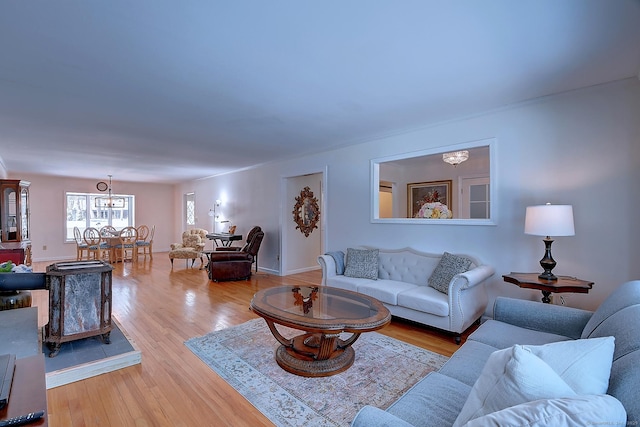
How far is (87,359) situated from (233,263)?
325 centimetres

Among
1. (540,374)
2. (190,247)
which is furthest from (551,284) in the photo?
(190,247)

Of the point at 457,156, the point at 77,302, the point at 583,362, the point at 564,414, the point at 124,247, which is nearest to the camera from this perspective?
the point at 564,414

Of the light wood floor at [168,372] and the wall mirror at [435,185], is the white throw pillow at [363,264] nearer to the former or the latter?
the wall mirror at [435,185]

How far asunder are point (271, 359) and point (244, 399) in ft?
1.75

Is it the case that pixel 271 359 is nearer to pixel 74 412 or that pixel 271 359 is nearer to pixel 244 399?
pixel 244 399

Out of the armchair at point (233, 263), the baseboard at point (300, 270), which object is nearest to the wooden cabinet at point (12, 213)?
the armchair at point (233, 263)

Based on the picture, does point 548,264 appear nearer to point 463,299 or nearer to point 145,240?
point 463,299

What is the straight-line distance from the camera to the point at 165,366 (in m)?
2.50

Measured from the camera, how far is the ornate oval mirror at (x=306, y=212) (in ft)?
20.8

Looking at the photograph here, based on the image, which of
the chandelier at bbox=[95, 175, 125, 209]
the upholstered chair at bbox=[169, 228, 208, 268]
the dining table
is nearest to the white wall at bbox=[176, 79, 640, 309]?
the upholstered chair at bbox=[169, 228, 208, 268]

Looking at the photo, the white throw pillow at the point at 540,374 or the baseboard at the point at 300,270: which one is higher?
the white throw pillow at the point at 540,374

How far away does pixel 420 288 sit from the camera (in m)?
3.47

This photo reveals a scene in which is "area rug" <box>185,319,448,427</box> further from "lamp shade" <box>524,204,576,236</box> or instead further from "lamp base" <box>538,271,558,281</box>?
"lamp shade" <box>524,204,576,236</box>

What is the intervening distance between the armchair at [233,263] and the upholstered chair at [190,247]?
1622 mm
